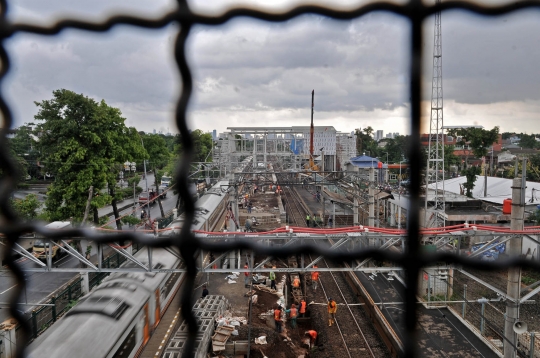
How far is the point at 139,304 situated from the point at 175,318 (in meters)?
2.26

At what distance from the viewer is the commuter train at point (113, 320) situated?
348cm

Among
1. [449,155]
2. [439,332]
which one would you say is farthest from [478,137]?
[439,332]

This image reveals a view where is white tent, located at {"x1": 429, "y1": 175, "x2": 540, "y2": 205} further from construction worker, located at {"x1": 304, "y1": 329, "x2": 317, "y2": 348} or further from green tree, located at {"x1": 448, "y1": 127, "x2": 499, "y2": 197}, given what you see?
construction worker, located at {"x1": 304, "y1": 329, "x2": 317, "y2": 348}

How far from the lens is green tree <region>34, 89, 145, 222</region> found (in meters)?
8.47

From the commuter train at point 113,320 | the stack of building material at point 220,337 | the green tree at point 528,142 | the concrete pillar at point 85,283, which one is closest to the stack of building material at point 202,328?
the stack of building material at point 220,337

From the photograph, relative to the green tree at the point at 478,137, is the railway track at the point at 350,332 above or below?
below

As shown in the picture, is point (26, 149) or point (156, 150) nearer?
point (26, 149)

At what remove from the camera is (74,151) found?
8531mm

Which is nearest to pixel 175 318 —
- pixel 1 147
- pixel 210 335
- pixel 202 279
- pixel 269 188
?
pixel 210 335

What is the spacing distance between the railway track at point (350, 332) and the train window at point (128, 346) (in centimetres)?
325

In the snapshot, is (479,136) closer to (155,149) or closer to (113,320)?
(155,149)

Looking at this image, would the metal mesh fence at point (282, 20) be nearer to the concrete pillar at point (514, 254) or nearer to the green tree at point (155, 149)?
the concrete pillar at point (514, 254)

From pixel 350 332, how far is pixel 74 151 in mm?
6650

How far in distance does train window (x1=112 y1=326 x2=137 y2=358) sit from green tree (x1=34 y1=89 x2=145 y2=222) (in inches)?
187
